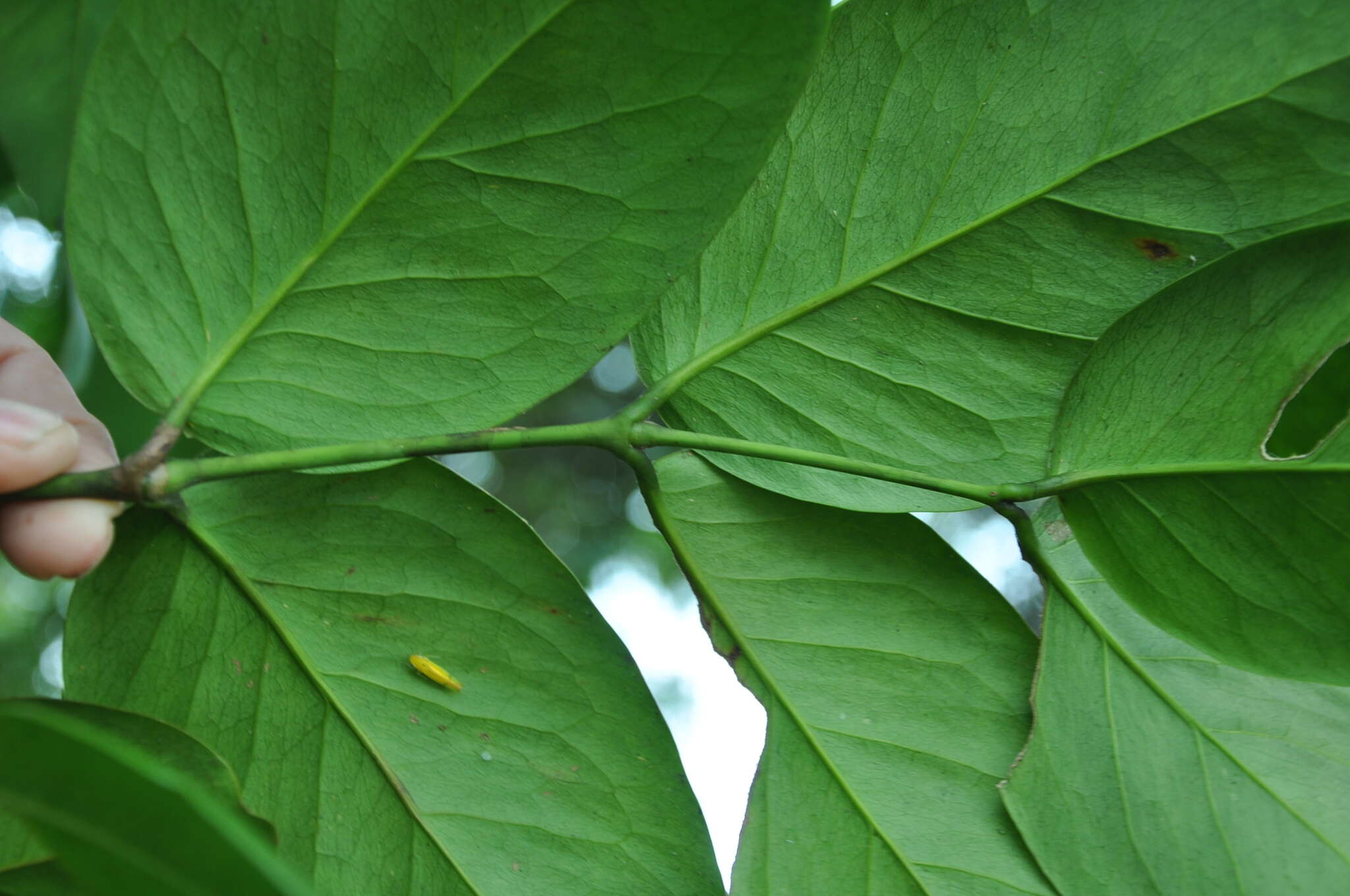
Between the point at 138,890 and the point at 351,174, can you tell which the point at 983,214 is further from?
the point at 138,890

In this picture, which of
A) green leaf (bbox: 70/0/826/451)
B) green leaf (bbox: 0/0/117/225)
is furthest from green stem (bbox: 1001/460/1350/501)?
green leaf (bbox: 0/0/117/225)

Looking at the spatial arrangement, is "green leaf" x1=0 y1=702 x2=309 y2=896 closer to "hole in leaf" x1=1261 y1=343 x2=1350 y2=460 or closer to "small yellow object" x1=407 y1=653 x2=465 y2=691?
"small yellow object" x1=407 y1=653 x2=465 y2=691

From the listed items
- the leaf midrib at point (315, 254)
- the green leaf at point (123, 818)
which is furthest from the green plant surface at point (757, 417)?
the green leaf at point (123, 818)

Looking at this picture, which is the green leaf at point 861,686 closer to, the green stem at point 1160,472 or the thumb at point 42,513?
the green stem at point 1160,472

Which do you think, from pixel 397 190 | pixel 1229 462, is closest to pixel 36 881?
pixel 397 190

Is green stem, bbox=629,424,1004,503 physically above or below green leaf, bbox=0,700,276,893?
above

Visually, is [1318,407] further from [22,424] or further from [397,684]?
[22,424]
